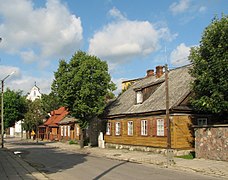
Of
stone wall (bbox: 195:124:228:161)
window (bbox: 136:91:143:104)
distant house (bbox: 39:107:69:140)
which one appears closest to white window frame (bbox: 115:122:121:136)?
window (bbox: 136:91:143:104)

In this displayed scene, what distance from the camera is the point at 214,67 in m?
20.9

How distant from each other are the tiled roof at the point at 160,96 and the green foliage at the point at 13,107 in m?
23.2

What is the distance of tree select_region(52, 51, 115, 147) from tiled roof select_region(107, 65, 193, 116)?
7.52ft

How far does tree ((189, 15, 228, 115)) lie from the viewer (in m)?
20.6

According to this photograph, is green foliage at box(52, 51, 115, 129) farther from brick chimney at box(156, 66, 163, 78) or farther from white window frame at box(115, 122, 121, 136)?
brick chimney at box(156, 66, 163, 78)

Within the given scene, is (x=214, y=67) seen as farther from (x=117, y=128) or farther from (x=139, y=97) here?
(x=117, y=128)

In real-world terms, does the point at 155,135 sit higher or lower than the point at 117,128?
lower

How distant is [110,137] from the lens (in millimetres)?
36000

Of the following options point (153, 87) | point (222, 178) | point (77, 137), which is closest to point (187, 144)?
point (153, 87)

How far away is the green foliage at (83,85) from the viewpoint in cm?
3366

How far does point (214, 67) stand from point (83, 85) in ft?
51.9

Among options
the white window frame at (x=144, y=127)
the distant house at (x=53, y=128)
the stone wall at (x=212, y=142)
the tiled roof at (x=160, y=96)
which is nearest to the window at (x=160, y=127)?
the tiled roof at (x=160, y=96)

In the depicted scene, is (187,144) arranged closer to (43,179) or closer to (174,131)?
(174,131)

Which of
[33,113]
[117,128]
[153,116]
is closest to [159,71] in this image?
[117,128]
